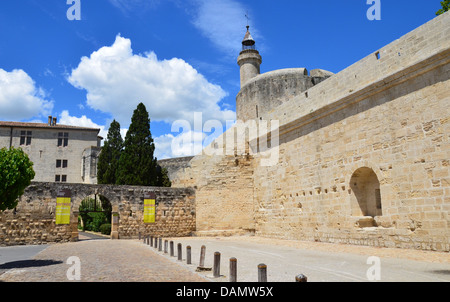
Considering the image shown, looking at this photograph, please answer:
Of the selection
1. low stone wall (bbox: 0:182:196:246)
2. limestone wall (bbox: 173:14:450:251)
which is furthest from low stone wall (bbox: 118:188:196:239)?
limestone wall (bbox: 173:14:450:251)

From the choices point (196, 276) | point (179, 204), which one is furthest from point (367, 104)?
point (179, 204)

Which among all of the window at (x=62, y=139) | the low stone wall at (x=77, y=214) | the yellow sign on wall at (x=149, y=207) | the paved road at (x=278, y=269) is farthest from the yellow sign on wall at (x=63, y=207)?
the window at (x=62, y=139)

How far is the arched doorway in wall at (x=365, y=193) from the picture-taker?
10.9 m

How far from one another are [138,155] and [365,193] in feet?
53.6

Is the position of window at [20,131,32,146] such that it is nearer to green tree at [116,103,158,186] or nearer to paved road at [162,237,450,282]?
green tree at [116,103,158,186]

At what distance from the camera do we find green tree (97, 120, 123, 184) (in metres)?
27.3

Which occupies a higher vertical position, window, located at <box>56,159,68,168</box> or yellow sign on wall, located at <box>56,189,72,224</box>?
window, located at <box>56,159,68,168</box>

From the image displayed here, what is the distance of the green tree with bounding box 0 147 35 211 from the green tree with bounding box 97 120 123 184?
1978 centimetres

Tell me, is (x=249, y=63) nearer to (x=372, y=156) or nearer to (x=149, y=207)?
(x=149, y=207)

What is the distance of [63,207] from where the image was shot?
622 inches

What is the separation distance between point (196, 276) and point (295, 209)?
28.5 feet

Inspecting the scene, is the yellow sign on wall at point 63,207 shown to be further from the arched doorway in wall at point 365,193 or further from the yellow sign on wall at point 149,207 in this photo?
the arched doorway in wall at point 365,193

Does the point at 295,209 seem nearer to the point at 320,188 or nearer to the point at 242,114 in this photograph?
the point at 320,188

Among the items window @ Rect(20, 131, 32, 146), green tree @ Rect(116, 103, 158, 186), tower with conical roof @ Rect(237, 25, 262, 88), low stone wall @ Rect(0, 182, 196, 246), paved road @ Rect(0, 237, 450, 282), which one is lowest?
paved road @ Rect(0, 237, 450, 282)
